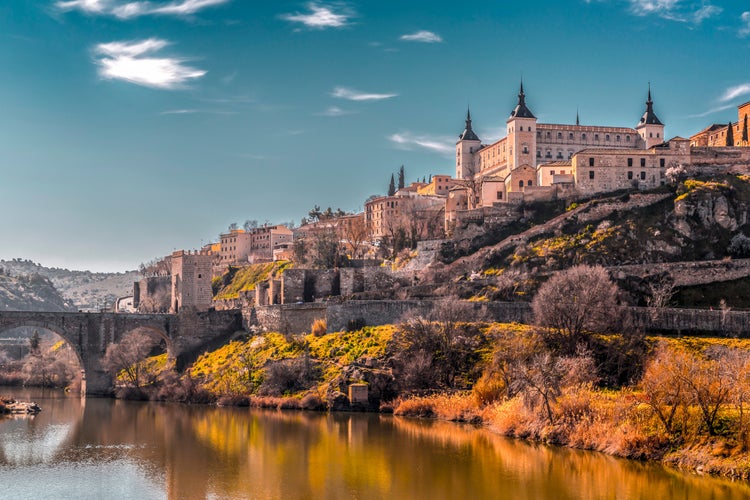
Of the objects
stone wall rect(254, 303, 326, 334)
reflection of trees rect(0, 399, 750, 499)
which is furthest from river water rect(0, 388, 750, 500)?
stone wall rect(254, 303, 326, 334)

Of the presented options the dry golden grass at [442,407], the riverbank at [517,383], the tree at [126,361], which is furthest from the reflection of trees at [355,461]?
the tree at [126,361]

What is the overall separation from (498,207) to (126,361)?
124 feet

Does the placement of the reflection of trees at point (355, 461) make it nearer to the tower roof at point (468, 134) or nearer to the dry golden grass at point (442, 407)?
the dry golden grass at point (442, 407)

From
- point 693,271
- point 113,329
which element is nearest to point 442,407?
point 693,271

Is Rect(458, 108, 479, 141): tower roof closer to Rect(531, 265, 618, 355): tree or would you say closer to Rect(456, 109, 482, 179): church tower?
Rect(456, 109, 482, 179): church tower

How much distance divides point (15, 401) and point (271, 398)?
21.4 meters

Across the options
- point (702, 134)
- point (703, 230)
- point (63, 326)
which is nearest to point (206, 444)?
point (63, 326)

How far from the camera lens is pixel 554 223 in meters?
81.6

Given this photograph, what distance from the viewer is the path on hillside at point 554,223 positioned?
7931 cm

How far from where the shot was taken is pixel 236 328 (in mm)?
79062

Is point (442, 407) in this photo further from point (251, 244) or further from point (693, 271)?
point (251, 244)

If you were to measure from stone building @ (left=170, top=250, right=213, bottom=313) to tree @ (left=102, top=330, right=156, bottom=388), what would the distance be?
9.09 meters

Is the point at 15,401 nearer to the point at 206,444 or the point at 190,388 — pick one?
the point at 190,388

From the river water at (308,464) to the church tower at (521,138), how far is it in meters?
50.0
